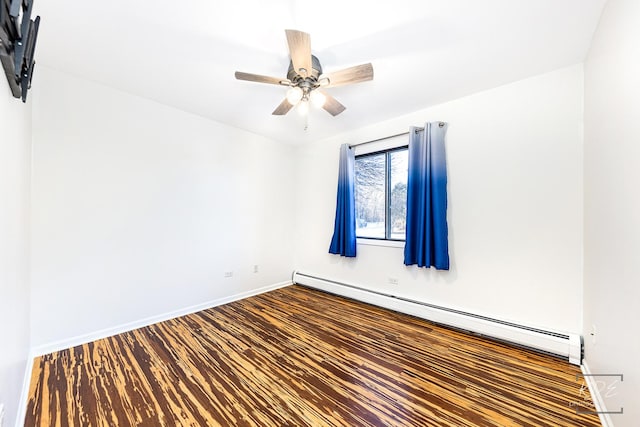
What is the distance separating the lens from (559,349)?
212 cm

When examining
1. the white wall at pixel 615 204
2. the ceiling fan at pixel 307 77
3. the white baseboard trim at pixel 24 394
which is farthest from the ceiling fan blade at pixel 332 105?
the white baseboard trim at pixel 24 394

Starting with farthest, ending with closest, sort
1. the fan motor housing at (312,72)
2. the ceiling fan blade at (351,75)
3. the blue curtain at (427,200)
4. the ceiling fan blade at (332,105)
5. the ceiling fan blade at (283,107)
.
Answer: the blue curtain at (427,200) → the ceiling fan blade at (283,107) → the ceiling fan blade at (332,105) → the fan motor housing at (312,72) → the ceiling fan blade at (351,75)

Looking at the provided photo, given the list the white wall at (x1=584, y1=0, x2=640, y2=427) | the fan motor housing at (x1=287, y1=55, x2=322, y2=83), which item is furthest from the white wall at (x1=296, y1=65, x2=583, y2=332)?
the fan motor housing at (x1=287, y1=55, x2=322, y2=83)

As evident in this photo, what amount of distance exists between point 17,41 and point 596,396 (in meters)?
3.80

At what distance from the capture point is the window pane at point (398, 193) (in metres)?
3.40

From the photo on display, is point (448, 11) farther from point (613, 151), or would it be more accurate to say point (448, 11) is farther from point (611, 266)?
point (611, 266)

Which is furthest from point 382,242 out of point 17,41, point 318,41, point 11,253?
point 17,41

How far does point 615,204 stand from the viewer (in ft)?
4.74

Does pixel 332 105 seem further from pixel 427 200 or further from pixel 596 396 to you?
pixel 596 396

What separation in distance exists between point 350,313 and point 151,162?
307 cm

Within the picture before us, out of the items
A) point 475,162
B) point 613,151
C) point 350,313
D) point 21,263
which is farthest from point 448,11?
point 21,263

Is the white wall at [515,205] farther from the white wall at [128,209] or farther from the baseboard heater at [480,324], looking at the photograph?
the white wall at [128,209]

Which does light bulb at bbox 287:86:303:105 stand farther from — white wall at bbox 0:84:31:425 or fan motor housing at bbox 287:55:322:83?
white wall at bbox 0:84:31:425

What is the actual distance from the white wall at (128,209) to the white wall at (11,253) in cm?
58
